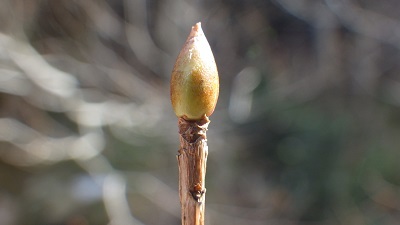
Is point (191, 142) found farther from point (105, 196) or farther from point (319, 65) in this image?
point (319, 65)

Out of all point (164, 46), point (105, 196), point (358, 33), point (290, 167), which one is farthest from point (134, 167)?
point (358, 33)

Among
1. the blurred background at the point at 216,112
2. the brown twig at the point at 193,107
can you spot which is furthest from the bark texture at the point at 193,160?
the blurred background at the point at 216,112

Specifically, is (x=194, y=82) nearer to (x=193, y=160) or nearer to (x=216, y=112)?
(x=193, y=160)

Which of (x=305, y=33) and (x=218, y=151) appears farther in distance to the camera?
(x=305, y=33)

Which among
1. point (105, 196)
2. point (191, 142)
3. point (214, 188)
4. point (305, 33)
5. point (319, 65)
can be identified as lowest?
point (191, 142)

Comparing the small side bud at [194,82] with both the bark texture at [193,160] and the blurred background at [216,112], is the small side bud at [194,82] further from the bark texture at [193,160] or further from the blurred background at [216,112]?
the blurred background at [216,112]

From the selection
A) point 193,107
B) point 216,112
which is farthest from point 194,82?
point 216,112
